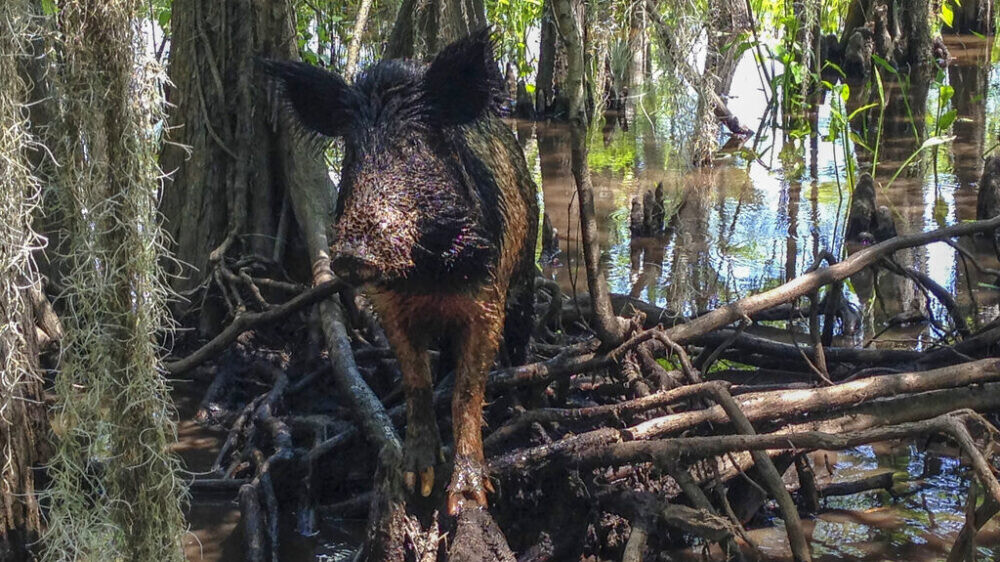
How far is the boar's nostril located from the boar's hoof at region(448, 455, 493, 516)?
1.00 m

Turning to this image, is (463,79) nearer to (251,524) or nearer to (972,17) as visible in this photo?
(251,524)

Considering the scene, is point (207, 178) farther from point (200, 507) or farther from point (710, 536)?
point (710, 536)

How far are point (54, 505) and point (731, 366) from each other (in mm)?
3781

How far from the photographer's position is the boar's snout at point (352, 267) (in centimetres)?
352

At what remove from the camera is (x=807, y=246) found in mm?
8984

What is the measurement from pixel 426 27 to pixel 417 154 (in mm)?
3138

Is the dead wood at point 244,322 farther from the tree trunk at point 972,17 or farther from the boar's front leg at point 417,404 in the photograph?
the tree trunk at point 972,17

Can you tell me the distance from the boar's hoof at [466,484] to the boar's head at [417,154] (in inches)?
27.3

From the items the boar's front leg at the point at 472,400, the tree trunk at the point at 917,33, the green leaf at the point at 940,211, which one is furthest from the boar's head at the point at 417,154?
the tree trunk at the point at 917,33

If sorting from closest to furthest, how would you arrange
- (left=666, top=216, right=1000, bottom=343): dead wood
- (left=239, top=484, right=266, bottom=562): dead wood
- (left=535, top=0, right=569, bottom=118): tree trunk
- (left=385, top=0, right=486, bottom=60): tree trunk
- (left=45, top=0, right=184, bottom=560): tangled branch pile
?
(left=45, top=0, right=184, bottom=560): tangled branch pile → (left=239, top=484, right=266, bottom=562): dead wood → (left=666, top=216, right=1000, bottom=343): dead wood → (left=385, top=0, right=486, bottom=60): tree trunk → (left=535, top=0, right=569, bottom=118): tree trunk

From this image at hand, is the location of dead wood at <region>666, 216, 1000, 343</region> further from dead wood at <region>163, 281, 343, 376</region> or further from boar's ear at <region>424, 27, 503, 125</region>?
Answer: dead wood at <region>163, 281, 343, 376</region>

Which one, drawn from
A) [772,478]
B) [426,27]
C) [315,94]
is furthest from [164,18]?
[772,478]

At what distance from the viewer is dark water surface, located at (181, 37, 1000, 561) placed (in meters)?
4.88

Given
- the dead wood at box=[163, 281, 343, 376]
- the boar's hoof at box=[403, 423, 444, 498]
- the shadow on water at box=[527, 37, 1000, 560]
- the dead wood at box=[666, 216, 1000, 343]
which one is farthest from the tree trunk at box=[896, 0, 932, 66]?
the boar's hoof at box=[403, 423, 444, 498]
